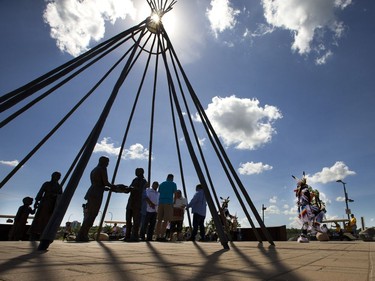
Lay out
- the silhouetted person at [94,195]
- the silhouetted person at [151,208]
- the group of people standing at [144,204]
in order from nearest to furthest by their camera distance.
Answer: the silhouetted person at [94,195] < the group of people standing at [144,204] < the silhouetted person at [151,208]

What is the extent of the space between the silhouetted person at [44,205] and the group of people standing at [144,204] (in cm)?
123

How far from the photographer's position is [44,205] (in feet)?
22.4

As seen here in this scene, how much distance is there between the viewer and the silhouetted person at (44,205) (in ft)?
21.8

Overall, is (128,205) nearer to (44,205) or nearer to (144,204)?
(144,204)

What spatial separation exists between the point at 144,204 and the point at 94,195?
9.35 ft

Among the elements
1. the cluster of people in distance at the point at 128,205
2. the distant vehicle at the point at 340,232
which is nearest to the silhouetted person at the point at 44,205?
the cluster of people in distance at the point at 128,205

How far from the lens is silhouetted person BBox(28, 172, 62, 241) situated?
21.8ft

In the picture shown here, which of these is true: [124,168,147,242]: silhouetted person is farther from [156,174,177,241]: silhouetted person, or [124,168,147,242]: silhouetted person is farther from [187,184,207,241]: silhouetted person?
[187,184,207,241]: silhouetted person

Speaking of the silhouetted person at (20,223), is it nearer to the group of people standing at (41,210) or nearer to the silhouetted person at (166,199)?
the group of people standing at (41,210)

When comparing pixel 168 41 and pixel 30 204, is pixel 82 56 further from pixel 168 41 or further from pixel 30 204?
pixel 30 204

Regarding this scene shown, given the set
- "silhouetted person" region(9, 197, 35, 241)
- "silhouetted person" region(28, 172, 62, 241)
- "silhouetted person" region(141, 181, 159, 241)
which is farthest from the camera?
"silhouetted person" region(141, 181, 159, 241)

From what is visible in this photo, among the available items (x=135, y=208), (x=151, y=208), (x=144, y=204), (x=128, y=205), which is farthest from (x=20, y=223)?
(x=151, y=208)

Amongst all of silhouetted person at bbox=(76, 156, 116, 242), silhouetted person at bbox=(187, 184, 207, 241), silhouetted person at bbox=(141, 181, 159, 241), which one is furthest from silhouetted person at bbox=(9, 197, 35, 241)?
silhouetted person at bbox=(187, 184, 207, 241)

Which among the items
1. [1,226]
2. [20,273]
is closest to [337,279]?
[20,273]
